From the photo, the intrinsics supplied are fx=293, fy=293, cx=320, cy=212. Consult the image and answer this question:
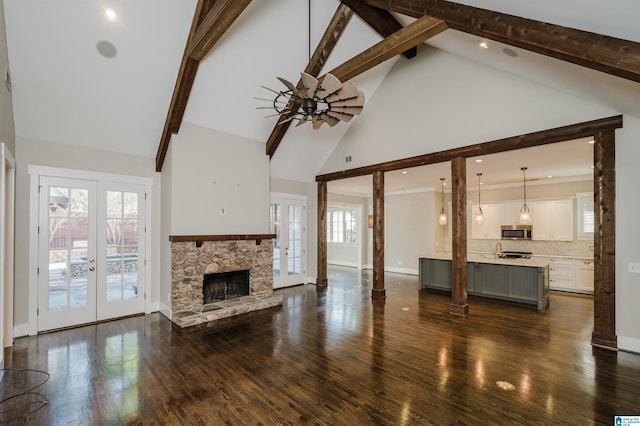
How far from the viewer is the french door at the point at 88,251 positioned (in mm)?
4555

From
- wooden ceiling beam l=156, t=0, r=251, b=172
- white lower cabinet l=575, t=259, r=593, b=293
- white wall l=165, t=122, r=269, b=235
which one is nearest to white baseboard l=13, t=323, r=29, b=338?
Answer: white wall l=165, t=122, r=269, b=235

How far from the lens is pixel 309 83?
3170 mm

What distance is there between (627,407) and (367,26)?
5836mm

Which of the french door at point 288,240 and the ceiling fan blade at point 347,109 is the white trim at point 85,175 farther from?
the ceiling fan blade at point 347,109

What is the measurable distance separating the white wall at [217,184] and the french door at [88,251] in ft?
2.95

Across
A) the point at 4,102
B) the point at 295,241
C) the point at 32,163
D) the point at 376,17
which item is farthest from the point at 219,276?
the point at 376,17

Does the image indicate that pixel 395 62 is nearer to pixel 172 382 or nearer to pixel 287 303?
pixel 287 303

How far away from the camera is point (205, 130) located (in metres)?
5.60

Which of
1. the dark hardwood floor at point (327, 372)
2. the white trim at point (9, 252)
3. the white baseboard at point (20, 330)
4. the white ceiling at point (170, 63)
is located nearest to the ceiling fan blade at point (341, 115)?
the white ceiling at point (170, 63)

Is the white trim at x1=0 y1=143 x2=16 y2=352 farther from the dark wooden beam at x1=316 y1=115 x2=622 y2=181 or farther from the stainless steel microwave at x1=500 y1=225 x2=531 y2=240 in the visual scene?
the stainless steel microwave at x1=500 y1=225 x2=531 y2=240

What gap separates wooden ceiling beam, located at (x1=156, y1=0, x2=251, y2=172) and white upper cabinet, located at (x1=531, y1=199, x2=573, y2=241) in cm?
852

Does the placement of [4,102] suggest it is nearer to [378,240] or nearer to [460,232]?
[378,240]

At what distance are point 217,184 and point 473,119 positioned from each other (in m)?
4.79

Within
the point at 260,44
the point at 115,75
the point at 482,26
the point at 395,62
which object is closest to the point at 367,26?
the point at 395,62
